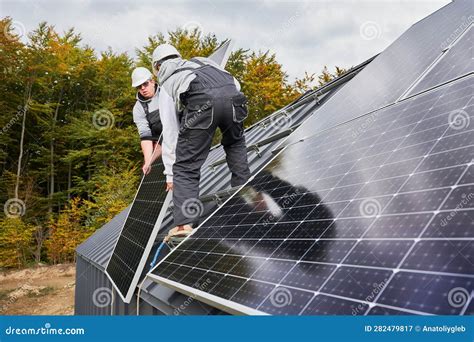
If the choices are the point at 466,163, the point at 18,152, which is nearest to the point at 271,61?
the point at 18,152

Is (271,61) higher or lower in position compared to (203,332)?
higher

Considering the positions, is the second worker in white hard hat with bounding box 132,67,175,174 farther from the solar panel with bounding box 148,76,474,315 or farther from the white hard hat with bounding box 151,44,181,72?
the solar panel with bounding box 148,76,474,315

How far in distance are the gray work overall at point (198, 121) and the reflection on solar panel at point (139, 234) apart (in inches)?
15.5

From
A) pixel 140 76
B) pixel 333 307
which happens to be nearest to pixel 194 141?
pixel 333 307

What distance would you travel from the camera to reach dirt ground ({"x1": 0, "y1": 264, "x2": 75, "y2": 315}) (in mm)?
20000

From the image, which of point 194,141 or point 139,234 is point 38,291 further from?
point 194,141

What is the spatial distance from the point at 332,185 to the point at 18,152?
3930 centimetres

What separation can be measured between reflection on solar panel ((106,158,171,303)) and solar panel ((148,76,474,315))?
0.90m

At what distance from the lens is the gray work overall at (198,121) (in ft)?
16.0

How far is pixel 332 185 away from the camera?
144 inches

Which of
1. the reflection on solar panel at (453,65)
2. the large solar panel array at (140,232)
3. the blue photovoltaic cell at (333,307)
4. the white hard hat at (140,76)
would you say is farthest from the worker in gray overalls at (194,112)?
the blue photovoltaic cell at (333,307)

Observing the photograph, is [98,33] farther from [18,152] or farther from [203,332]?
[203,332]

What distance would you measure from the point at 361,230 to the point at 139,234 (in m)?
3.98

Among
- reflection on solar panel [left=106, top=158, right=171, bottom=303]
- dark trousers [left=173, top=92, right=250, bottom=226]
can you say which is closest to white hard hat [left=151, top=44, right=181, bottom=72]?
dark trousers [left=173, top=92, right=250, bottom=226]
